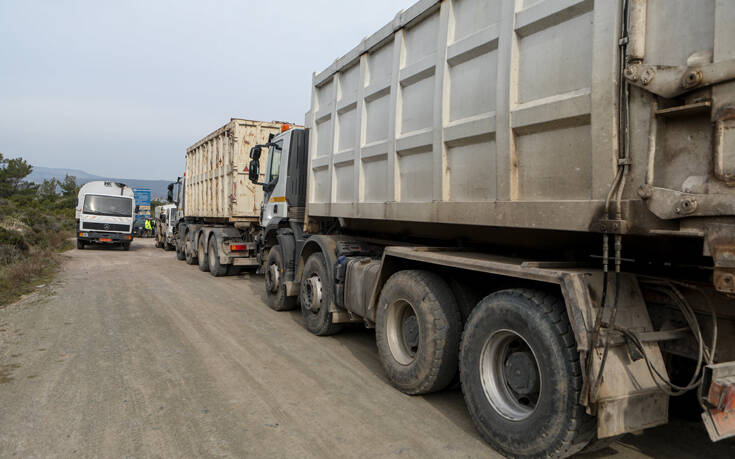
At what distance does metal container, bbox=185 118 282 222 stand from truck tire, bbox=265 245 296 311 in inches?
149

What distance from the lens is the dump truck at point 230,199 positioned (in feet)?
35.4

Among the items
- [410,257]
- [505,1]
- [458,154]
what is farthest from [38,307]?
[505,1]

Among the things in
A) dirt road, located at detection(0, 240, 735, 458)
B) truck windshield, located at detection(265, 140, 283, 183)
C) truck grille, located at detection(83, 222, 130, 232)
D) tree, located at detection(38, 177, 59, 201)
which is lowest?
dirt road, located at detection(0, 240, 735, 458)

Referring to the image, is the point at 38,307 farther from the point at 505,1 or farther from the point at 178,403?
the point at 505,1

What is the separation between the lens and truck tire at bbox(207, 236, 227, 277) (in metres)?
11.2

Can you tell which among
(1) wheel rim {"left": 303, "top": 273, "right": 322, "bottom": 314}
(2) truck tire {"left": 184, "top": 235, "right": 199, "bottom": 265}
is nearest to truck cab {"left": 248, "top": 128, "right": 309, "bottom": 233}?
(1) wheel rim {"left": 303, "top": 273, "right": 322, "bottom": 314}

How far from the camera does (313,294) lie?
568 cm

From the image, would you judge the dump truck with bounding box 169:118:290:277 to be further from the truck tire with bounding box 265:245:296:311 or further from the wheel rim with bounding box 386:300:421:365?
the wheel rim with bounding box 386:300:421:365

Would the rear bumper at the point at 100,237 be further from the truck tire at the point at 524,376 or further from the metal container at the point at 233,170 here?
the truck tire at the point at 524,376

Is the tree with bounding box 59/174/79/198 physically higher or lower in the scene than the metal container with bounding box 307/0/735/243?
higher

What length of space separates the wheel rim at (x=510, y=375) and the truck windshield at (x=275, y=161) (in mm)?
5045

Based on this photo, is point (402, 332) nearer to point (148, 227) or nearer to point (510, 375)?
→ point (510, 375)

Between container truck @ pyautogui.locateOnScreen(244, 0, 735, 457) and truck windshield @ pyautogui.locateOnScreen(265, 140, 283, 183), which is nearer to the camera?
container truck @ pyautogui.locateOnScreen(244, 0, 735, 457)

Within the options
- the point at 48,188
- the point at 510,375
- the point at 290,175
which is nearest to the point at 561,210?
the point at 510,375
